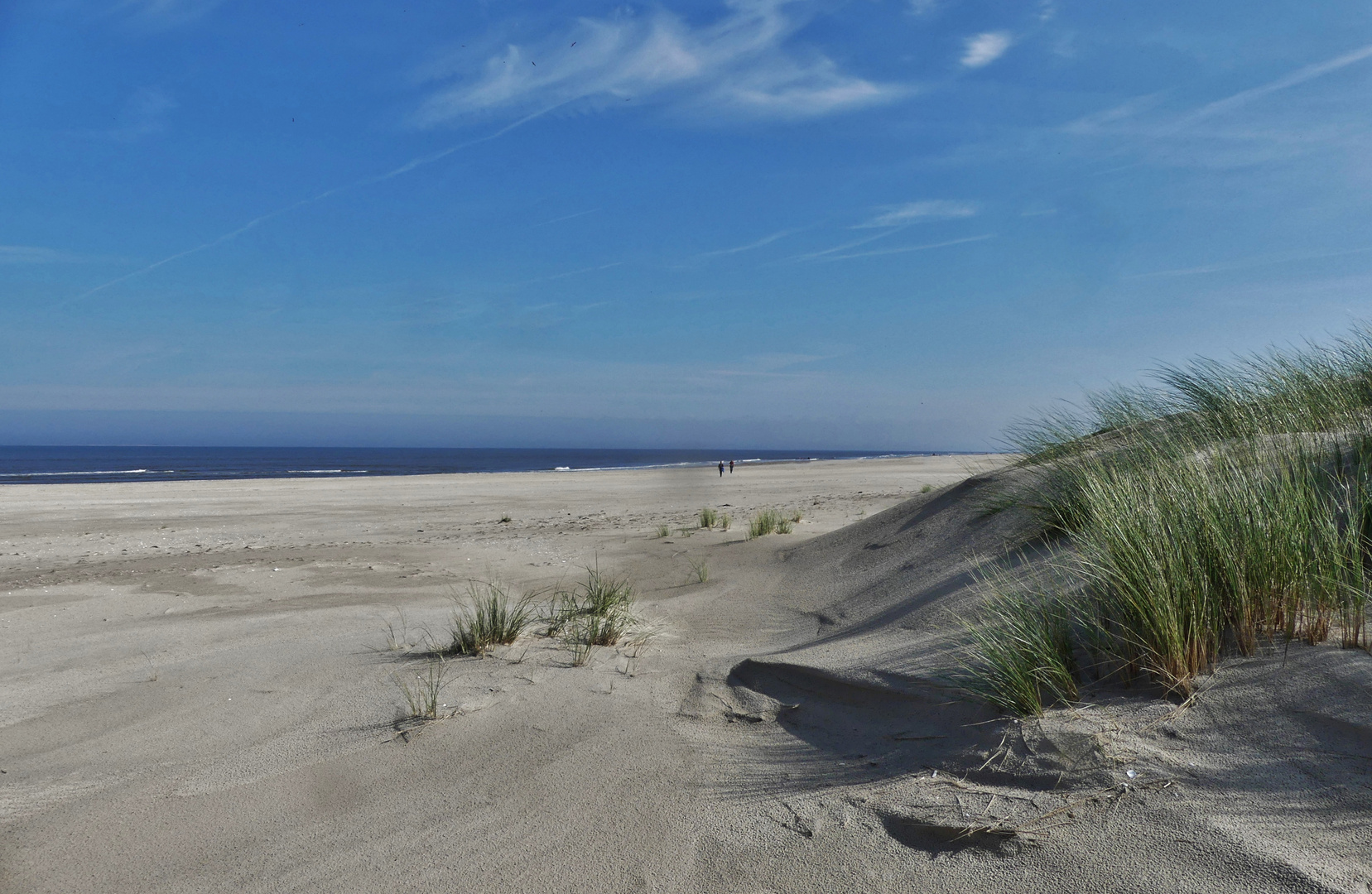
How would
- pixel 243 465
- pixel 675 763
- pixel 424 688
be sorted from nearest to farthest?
pixel 675 763, pixel 424 688, pixel 243 465

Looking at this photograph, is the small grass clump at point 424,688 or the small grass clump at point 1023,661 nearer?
the small grass clump at point 1023,661

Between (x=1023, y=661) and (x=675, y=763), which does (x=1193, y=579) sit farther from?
(x=675, y=763)

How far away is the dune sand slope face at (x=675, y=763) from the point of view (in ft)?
6.65

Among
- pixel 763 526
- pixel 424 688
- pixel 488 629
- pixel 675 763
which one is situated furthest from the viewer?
pixel 763 526

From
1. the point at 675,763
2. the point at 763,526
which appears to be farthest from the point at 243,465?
the point at 675,763

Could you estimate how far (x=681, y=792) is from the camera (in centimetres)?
263

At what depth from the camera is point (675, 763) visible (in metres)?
2.87

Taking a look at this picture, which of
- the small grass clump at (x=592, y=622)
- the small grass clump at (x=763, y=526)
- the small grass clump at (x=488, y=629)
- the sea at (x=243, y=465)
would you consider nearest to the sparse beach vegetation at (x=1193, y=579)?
the small grass clump at (x=592, y=622)

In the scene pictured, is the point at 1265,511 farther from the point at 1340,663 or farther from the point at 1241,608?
the point at 1340,663

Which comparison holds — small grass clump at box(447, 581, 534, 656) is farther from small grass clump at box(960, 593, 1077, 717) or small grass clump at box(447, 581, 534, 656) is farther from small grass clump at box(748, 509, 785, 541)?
small grass clump at box(748, 509, 785, 541)

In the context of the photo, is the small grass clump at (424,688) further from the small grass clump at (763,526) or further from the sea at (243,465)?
the sea at (243,465)

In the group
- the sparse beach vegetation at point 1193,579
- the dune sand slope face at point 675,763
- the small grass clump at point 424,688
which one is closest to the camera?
the dune sand slope face at point 675,763

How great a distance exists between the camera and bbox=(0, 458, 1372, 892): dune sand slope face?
2027 mm

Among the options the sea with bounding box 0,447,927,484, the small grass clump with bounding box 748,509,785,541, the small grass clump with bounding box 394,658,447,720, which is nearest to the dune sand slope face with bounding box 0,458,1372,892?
the small grass clump with bounding box 394,658,447,720
